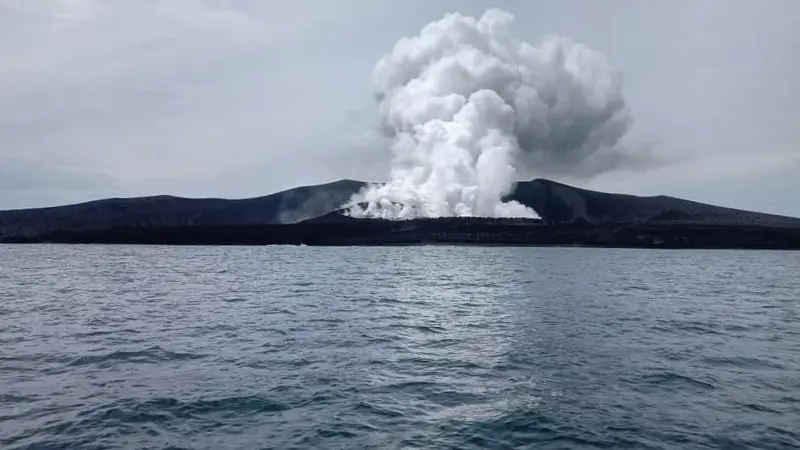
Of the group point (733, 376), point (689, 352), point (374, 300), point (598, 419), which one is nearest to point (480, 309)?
point (374, 300)

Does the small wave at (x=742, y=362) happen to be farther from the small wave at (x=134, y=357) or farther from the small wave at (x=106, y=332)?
the small wave at (x=106, y=332)

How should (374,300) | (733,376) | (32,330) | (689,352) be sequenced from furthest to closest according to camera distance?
(374,300)
(32,330)
(689,352)
(733,376)

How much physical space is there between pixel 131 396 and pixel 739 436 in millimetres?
15728

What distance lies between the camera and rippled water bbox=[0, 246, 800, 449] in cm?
1479

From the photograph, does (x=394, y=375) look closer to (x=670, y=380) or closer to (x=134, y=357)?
(x=670, y=380)

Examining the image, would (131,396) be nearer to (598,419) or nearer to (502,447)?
(502,447)

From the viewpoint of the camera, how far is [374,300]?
44594 millimetres

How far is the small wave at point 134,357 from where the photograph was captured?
22391 mm

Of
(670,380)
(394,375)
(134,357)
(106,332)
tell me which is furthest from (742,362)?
(106,332)

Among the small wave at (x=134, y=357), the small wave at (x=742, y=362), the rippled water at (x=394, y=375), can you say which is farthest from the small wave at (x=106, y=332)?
→ the small wave at (x=742, y=362)

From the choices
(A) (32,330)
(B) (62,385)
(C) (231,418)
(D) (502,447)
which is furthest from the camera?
(A) (32,330)

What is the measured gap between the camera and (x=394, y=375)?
20578 millimetres

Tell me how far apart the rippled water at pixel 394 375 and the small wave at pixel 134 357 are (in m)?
0.16

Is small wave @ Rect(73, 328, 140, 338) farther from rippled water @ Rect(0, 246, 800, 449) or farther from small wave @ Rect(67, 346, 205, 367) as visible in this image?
small wave @ Rect(67, 346, 205, 367)
